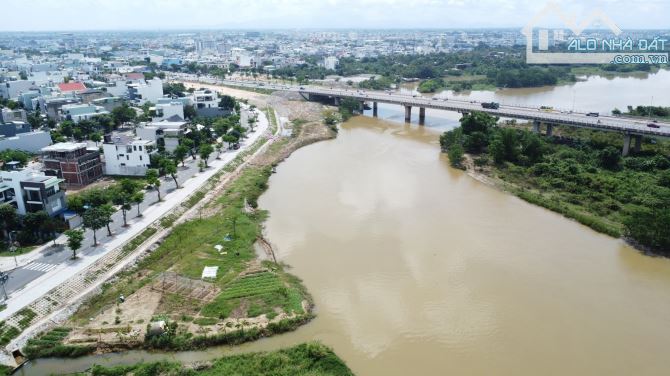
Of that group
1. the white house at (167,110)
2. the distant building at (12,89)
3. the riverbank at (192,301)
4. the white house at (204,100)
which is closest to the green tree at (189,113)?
the white house at (167,110)

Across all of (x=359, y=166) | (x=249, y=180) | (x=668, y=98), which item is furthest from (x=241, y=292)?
(x=668, y=98)

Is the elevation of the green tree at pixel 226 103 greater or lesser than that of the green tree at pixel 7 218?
greater

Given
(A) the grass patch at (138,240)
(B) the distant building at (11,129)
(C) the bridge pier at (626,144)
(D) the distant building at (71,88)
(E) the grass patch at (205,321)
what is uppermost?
(D) the distant building at (71,88)

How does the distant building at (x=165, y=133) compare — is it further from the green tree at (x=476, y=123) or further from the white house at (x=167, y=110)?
the green tree at (x=476, y=123)

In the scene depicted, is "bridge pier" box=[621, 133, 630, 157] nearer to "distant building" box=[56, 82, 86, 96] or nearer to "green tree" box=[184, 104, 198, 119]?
"green tree" box=[184, 104, 198, 119]

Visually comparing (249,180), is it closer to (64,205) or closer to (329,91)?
(64,205)

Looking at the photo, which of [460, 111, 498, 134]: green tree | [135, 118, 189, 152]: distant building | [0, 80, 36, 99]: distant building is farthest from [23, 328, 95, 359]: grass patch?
[0, 80, 36, 99]: distant building
